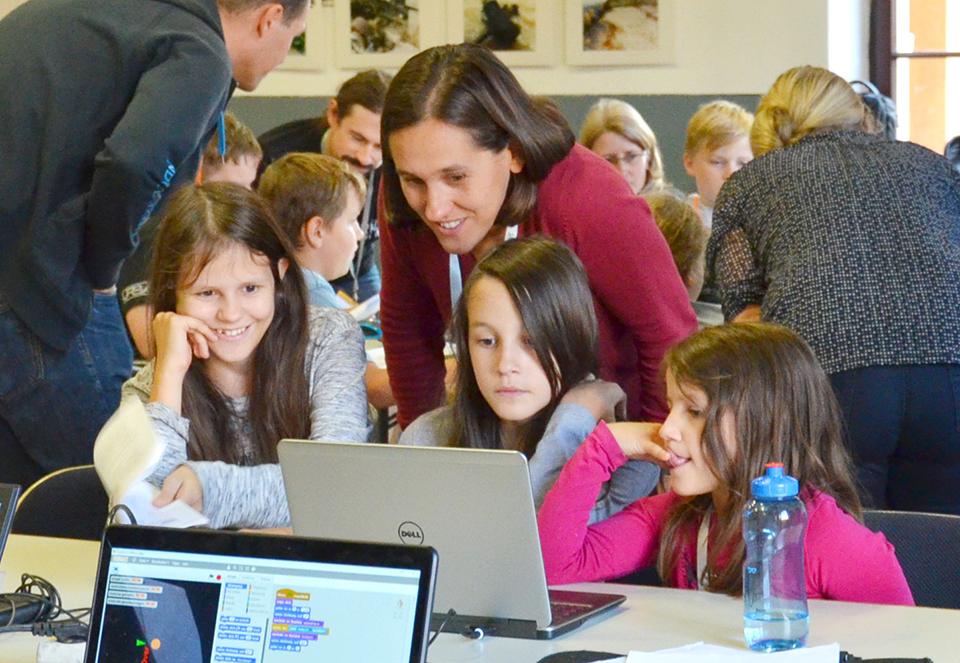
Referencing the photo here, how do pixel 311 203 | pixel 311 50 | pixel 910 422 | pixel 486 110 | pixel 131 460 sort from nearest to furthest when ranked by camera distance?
1. pixel 131 460
2. pixel 486 110
3. pixel 910 422
4. pixel 311 203
5. pixel 311 50

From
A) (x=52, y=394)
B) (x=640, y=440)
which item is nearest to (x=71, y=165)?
(x=52, y=394)

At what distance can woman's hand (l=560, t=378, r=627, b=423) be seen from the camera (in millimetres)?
1980

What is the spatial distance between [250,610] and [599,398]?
2.98 ft

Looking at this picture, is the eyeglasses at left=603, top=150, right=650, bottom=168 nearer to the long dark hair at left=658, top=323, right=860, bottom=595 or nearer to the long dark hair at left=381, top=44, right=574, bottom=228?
the long dark hair at left=381, top=44, right=574, bottom=228

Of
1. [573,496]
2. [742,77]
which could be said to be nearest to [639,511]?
[573,496]

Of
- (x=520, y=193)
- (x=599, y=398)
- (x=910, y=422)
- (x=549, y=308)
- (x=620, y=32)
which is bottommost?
(x=910, y=422)

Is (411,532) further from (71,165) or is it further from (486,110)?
(71,165)

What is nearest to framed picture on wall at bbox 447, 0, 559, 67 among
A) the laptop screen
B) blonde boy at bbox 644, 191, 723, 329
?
blonde boy at bbox 644, 191, 723, 329

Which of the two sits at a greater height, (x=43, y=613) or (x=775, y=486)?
(x=775, y=486)

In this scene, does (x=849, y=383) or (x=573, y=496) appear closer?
(x=573, y=496)

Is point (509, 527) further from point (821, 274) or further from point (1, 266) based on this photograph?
point (1, 266)

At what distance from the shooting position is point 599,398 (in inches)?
78.5

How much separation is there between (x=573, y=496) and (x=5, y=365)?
1.24m

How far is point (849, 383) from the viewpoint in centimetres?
239
